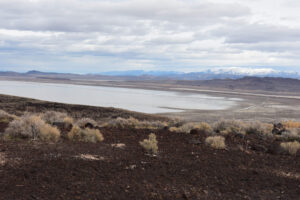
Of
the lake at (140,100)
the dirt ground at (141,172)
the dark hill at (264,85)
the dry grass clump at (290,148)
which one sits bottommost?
the lake at (140,100)

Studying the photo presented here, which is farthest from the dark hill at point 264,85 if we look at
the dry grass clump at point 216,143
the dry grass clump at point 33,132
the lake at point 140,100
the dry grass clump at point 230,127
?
the dry grass clump at point 33,132

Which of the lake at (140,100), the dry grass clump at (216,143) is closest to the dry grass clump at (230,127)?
the dry grass clump at (216,143)

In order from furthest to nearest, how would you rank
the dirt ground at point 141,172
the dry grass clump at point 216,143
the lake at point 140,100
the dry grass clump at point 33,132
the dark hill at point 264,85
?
the dark hill at point 264,85
the lake at point 140,100
the dry grass clump at point 216,143
the dry grass clump at point 33,132
the dirt ground at point 141,172

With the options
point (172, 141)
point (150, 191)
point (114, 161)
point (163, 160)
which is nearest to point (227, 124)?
point (172, 141)

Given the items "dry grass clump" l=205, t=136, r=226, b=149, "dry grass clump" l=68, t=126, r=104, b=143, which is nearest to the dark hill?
"dry grass clump" l=205, t=136, r=226, b=149

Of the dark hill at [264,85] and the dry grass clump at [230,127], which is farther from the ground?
the dark hill at [264,85]

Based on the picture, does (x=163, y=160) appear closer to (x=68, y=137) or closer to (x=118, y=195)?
(x=118, y=195)

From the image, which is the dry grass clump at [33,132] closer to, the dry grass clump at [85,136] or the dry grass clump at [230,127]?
the dry grass clump at [85,136]

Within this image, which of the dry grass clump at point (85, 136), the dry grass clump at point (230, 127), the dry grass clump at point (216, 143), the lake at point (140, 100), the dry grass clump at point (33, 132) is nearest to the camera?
the dry grass clump at point (33, 132)

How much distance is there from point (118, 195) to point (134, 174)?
136cm

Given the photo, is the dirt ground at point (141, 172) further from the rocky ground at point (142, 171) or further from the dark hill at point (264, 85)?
the dark hill at point (264, 85)

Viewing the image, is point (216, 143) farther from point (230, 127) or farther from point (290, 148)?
point (230, 127)

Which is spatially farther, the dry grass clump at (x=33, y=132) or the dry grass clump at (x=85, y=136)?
the dry grass clump at (x=85, y=136)

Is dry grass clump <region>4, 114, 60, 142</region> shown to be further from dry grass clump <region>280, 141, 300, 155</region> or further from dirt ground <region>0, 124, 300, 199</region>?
dry grass clump <region>280, 141, 300, 155</region>
